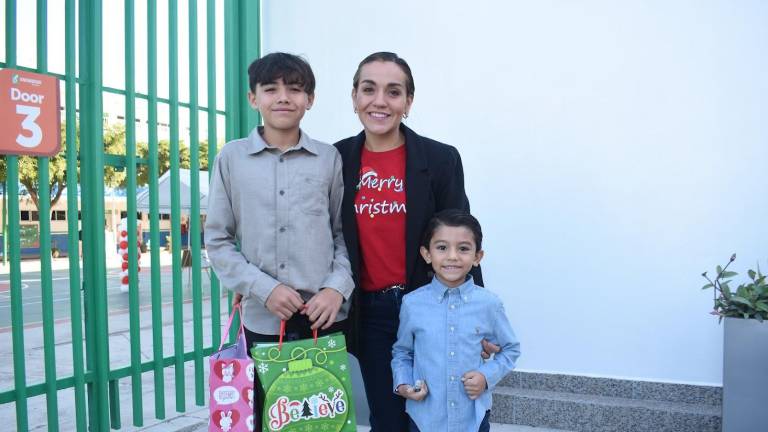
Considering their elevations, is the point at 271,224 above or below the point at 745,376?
above

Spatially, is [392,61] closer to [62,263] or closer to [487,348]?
[487,348]

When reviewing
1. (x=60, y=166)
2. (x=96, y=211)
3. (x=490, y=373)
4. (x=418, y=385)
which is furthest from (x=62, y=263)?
(x=490, y=373)

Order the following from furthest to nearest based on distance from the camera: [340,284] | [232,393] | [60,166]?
[60,166] < [340,284] < [232,393]

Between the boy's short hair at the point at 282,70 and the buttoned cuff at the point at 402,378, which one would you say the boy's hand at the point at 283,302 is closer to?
the buttoned cuff at the point at 402,378

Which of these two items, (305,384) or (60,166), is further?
(60,166)

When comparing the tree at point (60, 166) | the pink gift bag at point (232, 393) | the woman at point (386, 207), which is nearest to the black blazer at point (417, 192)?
the woman at point (386, 207)

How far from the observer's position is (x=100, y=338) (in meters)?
2.98

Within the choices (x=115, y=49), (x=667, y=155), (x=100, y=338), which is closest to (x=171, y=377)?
(x=100, y=338)

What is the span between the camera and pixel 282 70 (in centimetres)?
189

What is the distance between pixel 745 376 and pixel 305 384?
200 cm

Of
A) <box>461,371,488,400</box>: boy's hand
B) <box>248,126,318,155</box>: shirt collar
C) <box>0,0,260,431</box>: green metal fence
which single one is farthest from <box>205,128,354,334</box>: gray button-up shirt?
<box>0,0,260,431</box>: green metal fence

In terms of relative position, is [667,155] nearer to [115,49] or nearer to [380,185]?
[380,185]

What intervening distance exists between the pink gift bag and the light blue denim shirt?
446mm

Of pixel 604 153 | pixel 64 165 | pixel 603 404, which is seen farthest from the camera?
pixel 64 165
